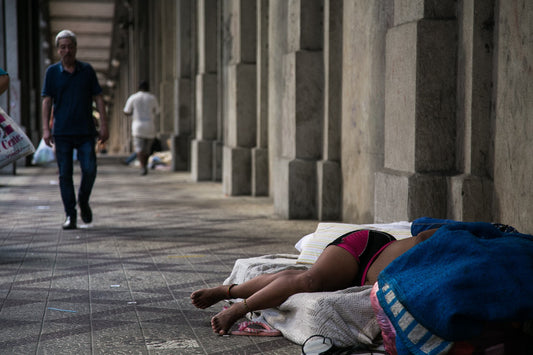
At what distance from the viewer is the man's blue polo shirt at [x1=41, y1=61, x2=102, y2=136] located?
7.68 m

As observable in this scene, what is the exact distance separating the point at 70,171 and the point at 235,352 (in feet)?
15.1

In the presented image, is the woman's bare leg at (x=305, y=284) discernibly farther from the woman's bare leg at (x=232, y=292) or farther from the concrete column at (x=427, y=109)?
the concrete column at (x=427, y=109)

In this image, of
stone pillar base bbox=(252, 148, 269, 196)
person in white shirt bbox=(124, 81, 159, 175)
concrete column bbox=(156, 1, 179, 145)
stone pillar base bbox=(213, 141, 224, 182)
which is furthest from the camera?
concrete column bbox=(156, 1, 179, 145)

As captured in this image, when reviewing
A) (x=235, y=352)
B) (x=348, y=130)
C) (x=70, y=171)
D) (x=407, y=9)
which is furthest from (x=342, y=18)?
(x=235, y=352)

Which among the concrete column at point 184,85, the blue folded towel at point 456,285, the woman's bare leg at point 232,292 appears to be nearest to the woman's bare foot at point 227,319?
the woman's bare leg at point 232,292

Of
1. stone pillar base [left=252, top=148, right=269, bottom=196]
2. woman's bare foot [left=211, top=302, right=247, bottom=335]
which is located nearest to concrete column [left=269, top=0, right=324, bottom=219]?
stone pillar base [left=252, top=148, right=269, bottom=196]

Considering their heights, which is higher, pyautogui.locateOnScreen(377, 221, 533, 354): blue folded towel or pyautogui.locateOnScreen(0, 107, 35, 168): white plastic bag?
pyautogui.locateOnScreen(0, 107, 35, 168): white plastic bag

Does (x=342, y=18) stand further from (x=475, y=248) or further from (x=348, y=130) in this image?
(x=475, y=248)

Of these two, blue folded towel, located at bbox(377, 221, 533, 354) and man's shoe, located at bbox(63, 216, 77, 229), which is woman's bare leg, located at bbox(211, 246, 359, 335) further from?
man's shoe, located at bbox(63, 216, 77, 229)

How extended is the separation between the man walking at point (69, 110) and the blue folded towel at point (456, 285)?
4.99 m

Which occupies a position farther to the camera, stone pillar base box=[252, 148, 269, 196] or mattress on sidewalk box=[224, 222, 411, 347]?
stone pillar base box=[252, 148, 269, 196]

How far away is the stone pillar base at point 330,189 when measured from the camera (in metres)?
8.67

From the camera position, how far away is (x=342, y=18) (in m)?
8.62

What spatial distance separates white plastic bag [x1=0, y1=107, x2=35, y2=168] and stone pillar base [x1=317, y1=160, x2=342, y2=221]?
3.55 m
